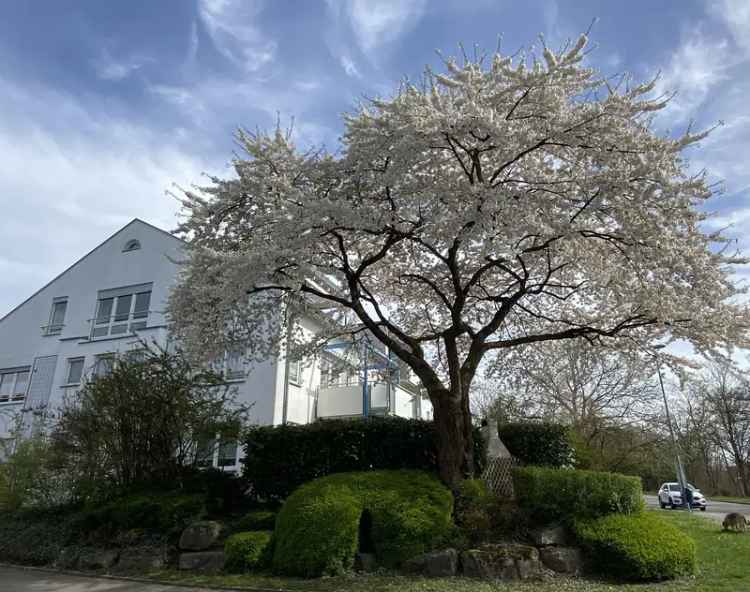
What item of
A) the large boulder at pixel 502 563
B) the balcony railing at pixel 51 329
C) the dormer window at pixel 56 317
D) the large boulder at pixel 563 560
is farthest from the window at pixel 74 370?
the large boulder at pixel 563 560

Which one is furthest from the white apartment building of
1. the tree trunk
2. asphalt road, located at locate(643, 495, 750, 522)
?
asphalt road, located at locate(643, 495, 750, 522)

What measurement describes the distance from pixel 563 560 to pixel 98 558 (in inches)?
276

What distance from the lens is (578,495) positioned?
25.8ft

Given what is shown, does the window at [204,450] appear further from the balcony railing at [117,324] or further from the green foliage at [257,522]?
the balcony railing at [117,324]

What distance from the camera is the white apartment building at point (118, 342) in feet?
60.1

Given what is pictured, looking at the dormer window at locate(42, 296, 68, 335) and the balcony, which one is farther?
the dormer window at locate(42, 296, 68, 335)

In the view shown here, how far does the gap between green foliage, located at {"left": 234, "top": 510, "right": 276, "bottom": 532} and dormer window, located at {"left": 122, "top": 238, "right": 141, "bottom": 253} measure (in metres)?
16.8

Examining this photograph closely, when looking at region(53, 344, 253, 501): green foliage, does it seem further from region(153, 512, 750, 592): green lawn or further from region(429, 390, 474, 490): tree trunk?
region(429, 390, 474, 490): tree trunk

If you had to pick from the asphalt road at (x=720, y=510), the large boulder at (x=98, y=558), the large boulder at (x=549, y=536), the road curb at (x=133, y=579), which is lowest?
the road curb at (x=133, y=579)

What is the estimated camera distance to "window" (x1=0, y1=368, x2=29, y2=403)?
2348 centimetres

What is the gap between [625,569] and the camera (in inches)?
275

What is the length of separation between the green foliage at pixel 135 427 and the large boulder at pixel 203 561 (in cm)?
244

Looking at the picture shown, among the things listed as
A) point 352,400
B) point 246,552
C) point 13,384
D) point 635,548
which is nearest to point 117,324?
point 13,384

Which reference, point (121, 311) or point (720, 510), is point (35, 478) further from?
point (720, 510)
